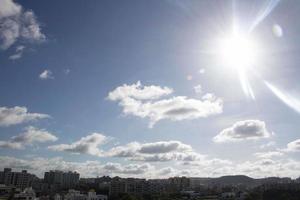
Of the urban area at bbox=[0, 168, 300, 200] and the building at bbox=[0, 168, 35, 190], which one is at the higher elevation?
the building at bbox=[0, 168, 35, 190]

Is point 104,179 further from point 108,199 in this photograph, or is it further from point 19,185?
point 108,199

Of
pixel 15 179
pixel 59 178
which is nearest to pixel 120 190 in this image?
pixel 59 178

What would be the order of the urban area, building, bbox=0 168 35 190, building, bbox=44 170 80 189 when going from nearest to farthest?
the urban area, building, bbox=0 168 35 190, building, bbox=44 170 80 189

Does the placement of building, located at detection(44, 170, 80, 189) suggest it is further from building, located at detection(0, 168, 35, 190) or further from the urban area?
building, located at detection(0, 168, 35, 190)

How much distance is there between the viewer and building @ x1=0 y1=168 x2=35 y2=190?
579ft

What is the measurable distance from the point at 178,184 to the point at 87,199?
9063cm

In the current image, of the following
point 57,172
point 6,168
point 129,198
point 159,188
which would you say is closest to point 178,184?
point 159,188

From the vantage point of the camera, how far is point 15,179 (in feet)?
586

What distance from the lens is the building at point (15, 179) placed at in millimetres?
176625

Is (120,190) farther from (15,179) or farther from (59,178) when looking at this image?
(15,179)

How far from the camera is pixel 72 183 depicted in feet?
650

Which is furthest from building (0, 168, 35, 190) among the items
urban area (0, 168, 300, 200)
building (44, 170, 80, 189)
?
building (44, 170, 80, 189)

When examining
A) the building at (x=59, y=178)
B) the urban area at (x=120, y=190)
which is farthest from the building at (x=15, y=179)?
the building at (x=59, y=178)

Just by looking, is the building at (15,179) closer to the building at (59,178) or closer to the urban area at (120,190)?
the urban area at (120,190)
